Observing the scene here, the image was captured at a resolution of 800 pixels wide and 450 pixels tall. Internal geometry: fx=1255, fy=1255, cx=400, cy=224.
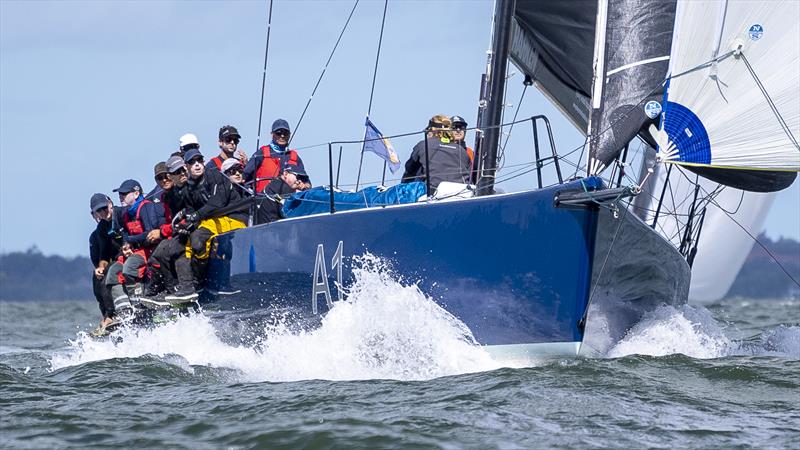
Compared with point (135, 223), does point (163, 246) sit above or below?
below

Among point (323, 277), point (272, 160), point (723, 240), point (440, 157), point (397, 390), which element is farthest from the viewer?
point (723, 240)

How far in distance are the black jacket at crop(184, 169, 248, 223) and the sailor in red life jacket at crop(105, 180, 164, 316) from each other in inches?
29.2

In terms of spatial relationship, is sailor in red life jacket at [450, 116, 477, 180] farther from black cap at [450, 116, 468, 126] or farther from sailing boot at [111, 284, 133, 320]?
sailing boot at [111, 284, 133, 320]

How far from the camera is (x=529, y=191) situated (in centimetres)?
736

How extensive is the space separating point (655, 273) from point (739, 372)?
920 mm

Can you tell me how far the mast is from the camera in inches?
332

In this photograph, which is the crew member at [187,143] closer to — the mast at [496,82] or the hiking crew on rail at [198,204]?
the hiking crew on rail at [198,204]

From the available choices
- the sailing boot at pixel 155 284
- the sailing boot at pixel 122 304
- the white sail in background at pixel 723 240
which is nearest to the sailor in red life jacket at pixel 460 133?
the sailing boot at pixel 155 284

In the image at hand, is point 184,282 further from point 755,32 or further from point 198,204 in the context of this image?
point 755,32

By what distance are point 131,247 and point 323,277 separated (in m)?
3.23

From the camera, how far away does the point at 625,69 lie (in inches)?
308

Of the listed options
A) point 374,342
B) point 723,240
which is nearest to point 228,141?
point 374,342

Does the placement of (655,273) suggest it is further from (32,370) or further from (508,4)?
(32,370)

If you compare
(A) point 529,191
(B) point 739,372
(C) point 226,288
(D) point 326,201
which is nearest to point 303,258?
(D) point 326,201
